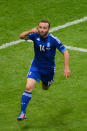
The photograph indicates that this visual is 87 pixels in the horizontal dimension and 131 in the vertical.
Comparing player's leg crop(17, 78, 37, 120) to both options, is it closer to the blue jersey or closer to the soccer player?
the soccer player

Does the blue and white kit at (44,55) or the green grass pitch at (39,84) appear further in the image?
the green grass pitch at (39,84)

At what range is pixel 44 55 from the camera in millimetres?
10719

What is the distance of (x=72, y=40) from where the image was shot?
1633 cm

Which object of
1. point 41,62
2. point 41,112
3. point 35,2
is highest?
point 41,62

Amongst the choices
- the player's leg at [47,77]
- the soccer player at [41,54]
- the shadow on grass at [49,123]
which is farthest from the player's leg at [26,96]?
the player's leg at [47,77]

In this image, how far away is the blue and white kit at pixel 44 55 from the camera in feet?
34.7

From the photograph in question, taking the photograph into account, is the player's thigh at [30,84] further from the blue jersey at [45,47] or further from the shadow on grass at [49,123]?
the shadow on grass at [49,123]

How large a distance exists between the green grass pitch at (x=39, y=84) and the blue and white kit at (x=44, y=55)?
3.08 feet

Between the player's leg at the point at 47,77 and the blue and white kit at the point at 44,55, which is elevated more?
the blue and white kit at the point at 44,55

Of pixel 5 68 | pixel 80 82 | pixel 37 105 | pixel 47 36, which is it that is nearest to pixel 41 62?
pixel 47 36

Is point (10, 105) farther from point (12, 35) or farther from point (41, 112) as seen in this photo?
point (12, 35)

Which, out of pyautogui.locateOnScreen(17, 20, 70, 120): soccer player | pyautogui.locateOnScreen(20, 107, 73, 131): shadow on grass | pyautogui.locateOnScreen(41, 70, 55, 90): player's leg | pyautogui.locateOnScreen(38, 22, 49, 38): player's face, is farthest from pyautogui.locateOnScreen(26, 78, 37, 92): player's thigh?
pyautogui.locateOnScreen(38, 22, 49, 38): player's face

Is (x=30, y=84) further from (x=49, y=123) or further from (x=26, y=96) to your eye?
(x=49, y=123)

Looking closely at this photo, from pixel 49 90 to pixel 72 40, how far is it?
13.5 ft
